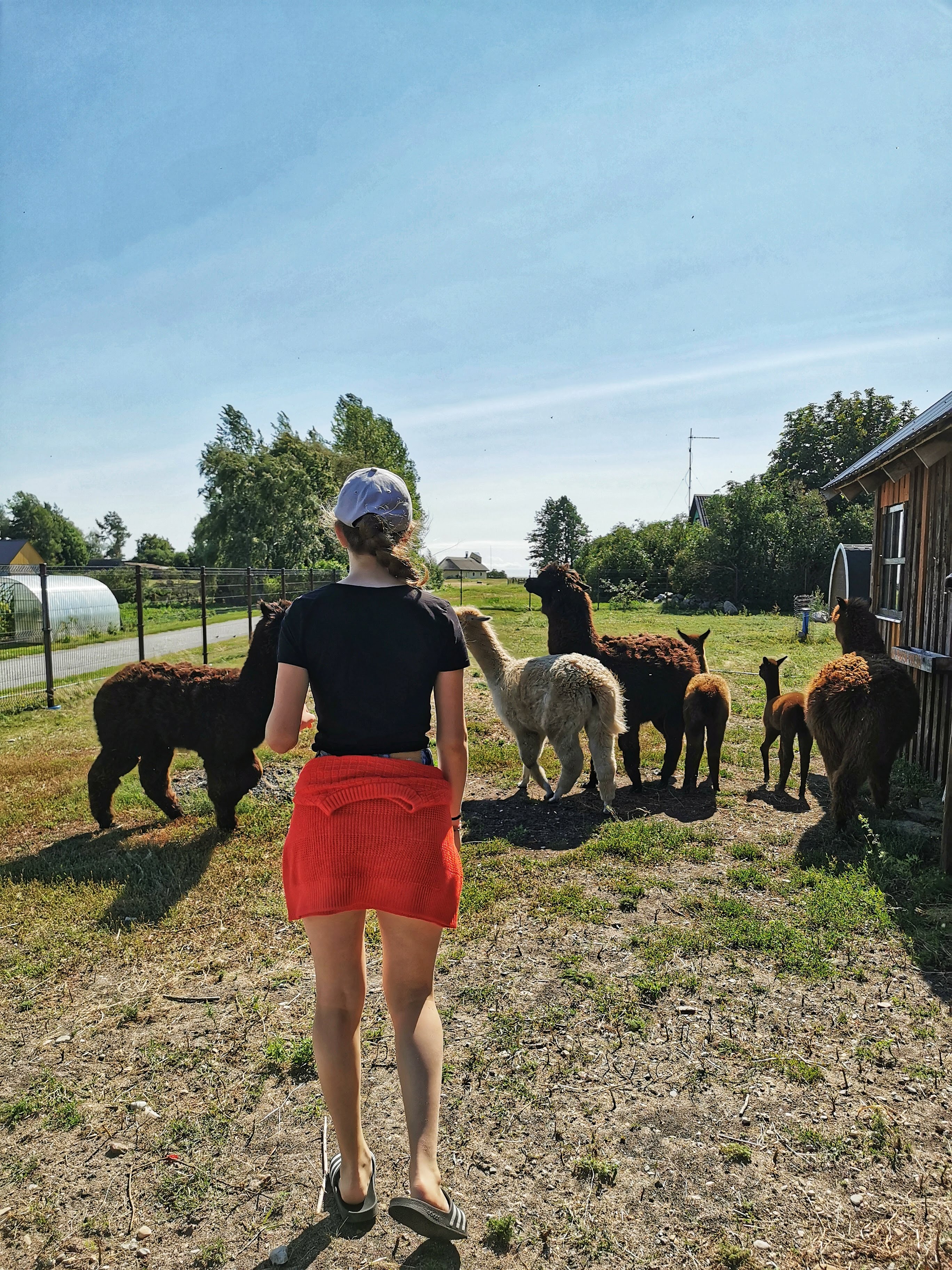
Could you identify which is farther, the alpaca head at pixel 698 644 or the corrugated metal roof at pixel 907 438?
the alpaca head at pixel 698 644

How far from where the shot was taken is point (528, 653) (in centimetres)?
1773

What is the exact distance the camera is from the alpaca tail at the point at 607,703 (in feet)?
21.1

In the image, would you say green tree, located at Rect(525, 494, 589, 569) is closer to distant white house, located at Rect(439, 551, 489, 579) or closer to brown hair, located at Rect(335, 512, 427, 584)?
distant white house, located at Rect(439, 551, 489, 579)

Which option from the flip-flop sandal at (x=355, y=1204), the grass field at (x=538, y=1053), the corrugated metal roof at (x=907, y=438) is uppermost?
the corrugated metal roof at (x=907, y=438)

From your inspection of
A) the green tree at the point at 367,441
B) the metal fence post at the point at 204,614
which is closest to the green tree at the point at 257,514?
the green tree at the point at 367,441

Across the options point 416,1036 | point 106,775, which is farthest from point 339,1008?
point 106,775

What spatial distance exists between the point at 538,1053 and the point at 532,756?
386 cm

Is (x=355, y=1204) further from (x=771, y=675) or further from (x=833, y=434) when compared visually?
(x=833, y=434)

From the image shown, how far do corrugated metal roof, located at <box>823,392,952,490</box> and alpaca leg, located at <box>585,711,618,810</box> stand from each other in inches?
158

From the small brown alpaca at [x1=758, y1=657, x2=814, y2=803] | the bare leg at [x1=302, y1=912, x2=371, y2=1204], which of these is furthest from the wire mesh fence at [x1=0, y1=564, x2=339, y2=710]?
the bare leg at [x1=302, y1=912, x2=371, y2=1204]

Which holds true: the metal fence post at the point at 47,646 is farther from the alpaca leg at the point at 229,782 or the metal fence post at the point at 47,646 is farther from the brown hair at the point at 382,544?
the brown hair at the point at 382,544

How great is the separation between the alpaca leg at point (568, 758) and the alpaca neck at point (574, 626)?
105 centimetres

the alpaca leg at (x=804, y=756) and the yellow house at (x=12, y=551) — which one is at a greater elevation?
the yellow house at (x=12, y=551)

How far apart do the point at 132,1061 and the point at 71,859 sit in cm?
274
